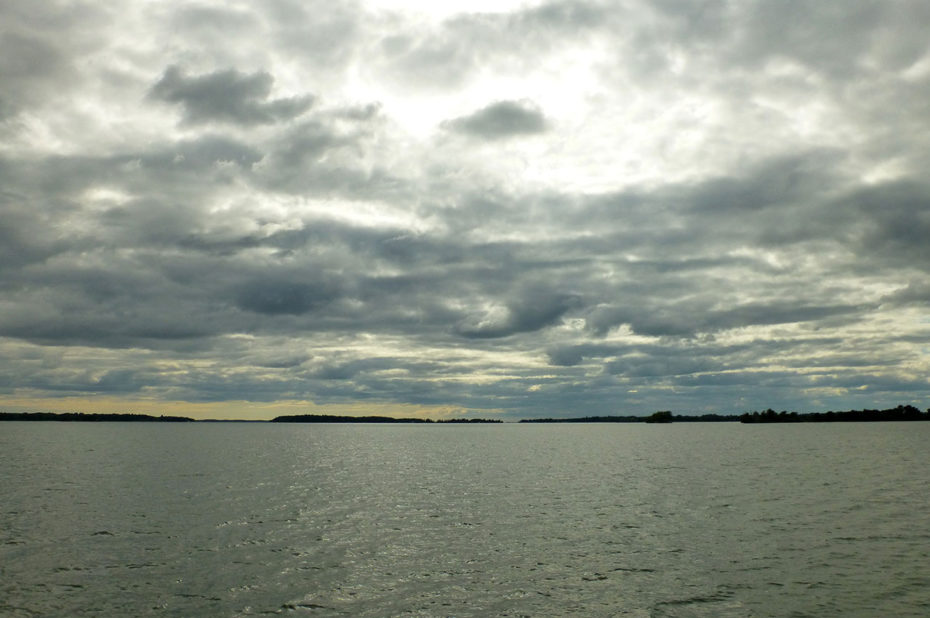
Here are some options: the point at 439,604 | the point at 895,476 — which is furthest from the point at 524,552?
the point at 895,476

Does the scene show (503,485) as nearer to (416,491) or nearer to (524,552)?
(416,491)

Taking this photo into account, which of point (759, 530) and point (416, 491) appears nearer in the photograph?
point (759, 530)

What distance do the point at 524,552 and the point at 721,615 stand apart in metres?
14.3

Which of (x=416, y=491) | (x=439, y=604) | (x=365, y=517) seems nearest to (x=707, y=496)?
(x=416, y=491)

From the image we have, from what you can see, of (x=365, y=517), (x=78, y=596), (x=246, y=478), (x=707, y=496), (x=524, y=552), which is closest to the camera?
(x=78, y=596)

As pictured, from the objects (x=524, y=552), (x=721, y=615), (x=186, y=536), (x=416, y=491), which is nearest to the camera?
(x=721, y=615)

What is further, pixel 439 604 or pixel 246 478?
pixel 246 478

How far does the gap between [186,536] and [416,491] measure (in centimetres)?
3067

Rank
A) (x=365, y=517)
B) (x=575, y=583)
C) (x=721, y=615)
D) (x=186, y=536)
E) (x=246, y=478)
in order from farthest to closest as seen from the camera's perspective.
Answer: (x=246, y=478), (x=365, y=517), (x=186, y=536), (x=575, y=583), (x=721, y=615)

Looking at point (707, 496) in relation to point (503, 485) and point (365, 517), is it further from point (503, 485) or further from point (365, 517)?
point (365, 517)

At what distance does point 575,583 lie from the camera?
33125 millimetres

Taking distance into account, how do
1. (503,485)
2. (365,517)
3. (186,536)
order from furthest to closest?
(503,485)
(365,517)
(186,536)

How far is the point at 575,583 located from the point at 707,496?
3821cm

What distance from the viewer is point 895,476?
279 ft
